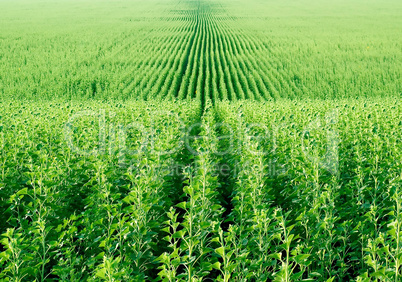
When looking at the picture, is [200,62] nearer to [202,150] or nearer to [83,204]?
[83,204]

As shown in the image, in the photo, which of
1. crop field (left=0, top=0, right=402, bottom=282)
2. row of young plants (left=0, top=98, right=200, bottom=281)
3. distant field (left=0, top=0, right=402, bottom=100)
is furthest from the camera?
distant field (left=0, top=0, right=402, bottom=100)

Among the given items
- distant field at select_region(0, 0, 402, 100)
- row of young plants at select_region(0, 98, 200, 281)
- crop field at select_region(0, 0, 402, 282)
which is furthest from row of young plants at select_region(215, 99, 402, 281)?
distant field at select_region(0, 0, 402, 100)

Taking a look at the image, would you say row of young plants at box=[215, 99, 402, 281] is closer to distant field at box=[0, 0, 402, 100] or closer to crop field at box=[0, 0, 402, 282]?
crop field at box=[0, 0, 402, 282]

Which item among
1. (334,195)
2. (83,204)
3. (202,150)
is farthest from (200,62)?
(334,195)

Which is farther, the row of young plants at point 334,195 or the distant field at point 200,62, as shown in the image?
the distant field at point 200,62

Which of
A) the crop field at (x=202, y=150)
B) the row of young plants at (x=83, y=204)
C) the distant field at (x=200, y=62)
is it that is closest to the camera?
the row of young plants at (x=83, y=204)

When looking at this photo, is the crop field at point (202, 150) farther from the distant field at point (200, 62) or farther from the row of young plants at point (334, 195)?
the distant field at point (200, 62)

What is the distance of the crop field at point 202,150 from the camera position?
3.41m

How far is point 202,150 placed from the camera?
4.98 m

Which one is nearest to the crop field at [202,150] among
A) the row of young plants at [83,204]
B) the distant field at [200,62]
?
the row of young plants at [83,204]

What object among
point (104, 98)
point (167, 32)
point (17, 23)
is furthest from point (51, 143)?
point (17, 23)

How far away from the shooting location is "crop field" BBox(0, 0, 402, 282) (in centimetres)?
341

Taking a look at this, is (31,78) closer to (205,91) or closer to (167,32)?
(205,91)

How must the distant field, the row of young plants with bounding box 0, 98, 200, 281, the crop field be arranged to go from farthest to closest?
the distant field → the crop field → the row of young plants with bounding box 0, 98, 200, 281
